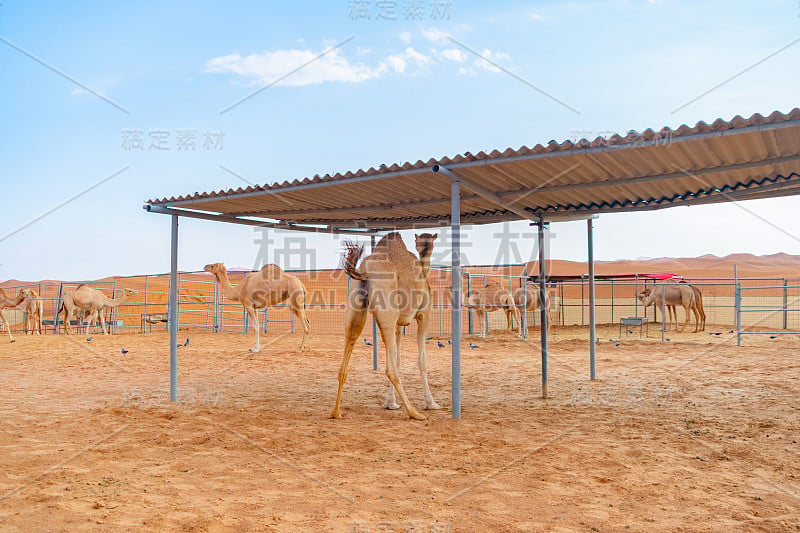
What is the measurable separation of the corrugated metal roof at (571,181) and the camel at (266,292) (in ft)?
18.0

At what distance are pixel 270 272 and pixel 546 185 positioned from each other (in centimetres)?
981

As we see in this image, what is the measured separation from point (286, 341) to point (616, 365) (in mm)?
10303

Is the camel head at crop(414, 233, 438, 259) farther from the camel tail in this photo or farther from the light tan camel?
the light tan camel

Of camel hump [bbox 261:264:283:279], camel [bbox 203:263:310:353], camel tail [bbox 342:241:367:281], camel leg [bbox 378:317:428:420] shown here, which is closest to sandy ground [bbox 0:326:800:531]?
camel leg [bbox 378:317:428:420]

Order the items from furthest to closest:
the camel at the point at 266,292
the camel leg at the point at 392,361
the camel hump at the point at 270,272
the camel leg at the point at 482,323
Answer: the camel leg at the point at 482,323, the camel hump at the point at 270,272, the camel at the point at 266,292, the camel leg at the point at 392,361

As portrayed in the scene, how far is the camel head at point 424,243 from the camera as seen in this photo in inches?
293

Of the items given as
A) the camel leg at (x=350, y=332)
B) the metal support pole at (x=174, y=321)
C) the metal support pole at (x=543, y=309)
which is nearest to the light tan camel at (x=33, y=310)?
the metal support pole at (x=174, y=321)

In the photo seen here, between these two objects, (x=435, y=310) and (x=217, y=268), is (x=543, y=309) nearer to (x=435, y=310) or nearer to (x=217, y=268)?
(x=217, y=268)

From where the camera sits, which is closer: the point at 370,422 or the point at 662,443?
the point at 662,443

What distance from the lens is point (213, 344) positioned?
16641mm

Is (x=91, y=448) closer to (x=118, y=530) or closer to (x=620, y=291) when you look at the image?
(x=118, y=530)

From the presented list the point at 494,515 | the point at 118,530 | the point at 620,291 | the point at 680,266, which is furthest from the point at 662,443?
the point at 680,266

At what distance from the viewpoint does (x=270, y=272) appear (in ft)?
49.7

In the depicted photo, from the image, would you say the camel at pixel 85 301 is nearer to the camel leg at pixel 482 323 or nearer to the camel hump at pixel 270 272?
the camel hump at pixel 270 272
